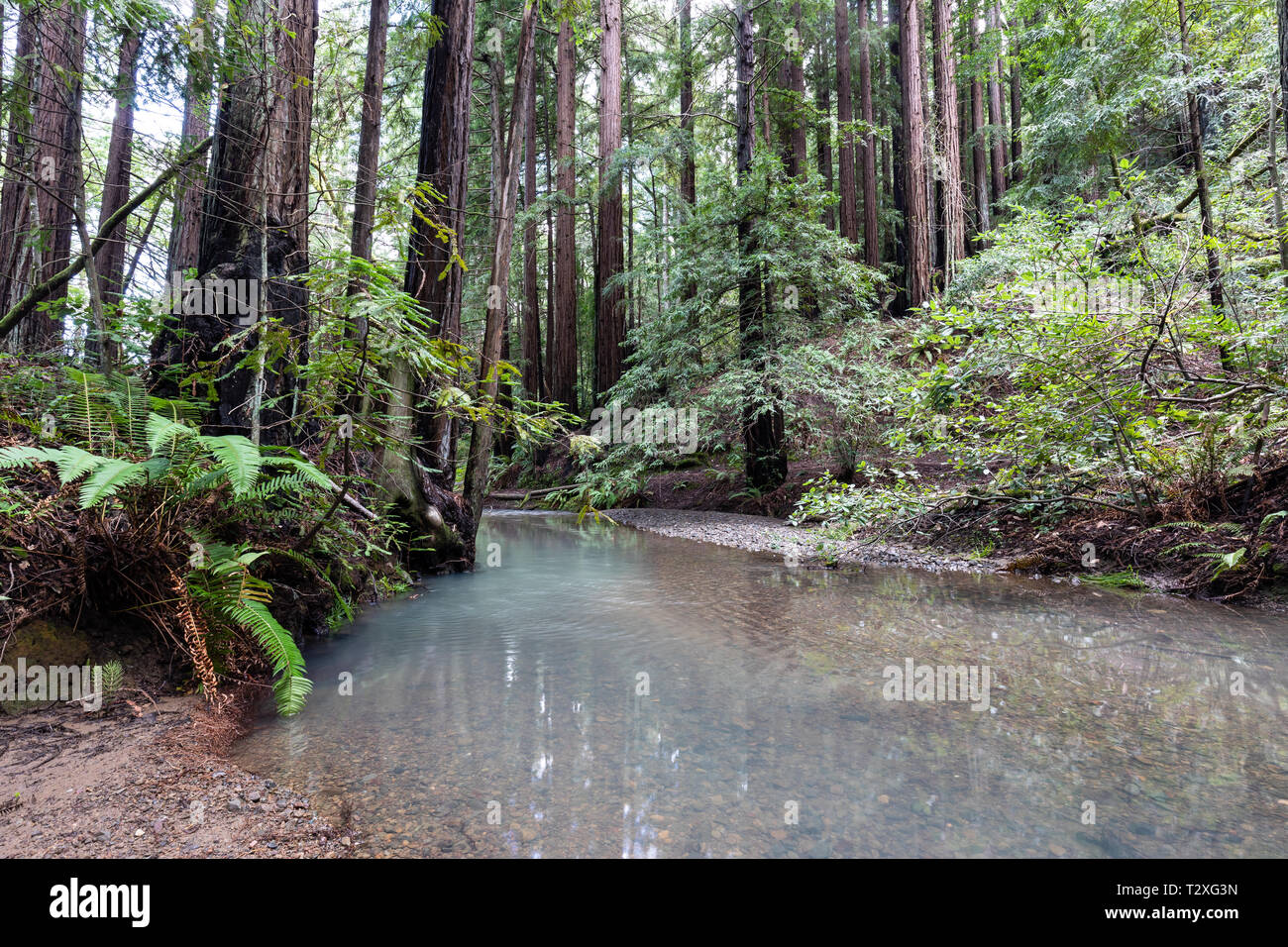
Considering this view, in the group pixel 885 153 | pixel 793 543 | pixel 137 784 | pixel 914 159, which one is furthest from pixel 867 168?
pixel 137 784

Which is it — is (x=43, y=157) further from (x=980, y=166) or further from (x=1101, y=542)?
(x=980, y=166)

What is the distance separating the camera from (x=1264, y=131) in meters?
6.82

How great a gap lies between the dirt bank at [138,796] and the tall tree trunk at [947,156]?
13280mm

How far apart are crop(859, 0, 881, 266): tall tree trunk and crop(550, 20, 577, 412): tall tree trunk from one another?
7146 mm

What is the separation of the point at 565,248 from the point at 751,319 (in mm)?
7066

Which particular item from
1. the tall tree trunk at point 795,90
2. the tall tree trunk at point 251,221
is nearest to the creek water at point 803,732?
the tall tree trunk at point 251,221

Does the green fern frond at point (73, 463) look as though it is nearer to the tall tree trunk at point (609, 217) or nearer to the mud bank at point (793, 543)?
the mud bank at point (793, 543)

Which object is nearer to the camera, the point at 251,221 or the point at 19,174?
the point at 19,174

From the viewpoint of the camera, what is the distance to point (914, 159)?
12719 millimetres

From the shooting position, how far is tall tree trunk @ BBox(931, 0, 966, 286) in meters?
12.8

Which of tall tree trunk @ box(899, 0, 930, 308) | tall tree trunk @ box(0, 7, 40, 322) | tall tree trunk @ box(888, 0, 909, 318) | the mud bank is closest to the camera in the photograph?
tall tree trunk @ box(0, 7, 40, 322)

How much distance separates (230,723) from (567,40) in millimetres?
16711

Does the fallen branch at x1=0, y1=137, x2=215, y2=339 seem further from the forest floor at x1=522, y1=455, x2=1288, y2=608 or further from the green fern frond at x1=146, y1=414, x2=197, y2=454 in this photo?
the forest floor at x1=522, y1=455, x2=1288, y2=608

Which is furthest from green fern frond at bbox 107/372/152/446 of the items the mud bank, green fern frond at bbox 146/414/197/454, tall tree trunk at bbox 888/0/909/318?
tall tree trunk at bbox 888/0/909/318
